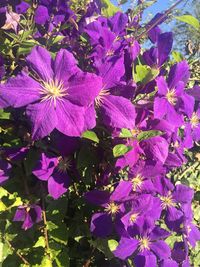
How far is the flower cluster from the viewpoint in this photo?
793 millimetres

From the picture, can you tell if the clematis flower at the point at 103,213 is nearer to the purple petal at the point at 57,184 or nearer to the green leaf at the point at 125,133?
the purple petal at the point at 57,184

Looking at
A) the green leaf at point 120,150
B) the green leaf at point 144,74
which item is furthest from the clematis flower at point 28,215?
the green leaf at point 144,74

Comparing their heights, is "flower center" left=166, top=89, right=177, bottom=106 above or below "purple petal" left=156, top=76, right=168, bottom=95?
below

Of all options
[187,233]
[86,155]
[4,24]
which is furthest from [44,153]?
[187,233]

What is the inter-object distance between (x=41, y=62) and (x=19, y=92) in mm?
70

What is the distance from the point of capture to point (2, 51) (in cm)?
108

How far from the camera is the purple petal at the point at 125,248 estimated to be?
1.00 m

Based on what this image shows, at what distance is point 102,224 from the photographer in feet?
3.26

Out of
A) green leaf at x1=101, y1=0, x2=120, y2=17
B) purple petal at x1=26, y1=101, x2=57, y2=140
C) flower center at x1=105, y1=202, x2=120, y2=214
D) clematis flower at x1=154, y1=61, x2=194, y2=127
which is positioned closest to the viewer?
purple petal at x1=26, y1=101, x2=57, y2=140

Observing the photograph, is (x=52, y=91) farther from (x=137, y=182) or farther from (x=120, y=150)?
(x=137, y=182)

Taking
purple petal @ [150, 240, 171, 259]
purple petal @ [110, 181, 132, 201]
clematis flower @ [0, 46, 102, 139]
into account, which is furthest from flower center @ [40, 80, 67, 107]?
purple petal @ [150, 240, 171, 259]

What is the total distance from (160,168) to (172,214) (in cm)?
23

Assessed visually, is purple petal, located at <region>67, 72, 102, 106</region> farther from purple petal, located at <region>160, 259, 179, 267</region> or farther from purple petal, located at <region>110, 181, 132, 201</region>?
purple petal, located at <region>160, 259, 179, 267</region>

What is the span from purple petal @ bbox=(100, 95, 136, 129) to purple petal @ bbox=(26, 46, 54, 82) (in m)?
0.11
